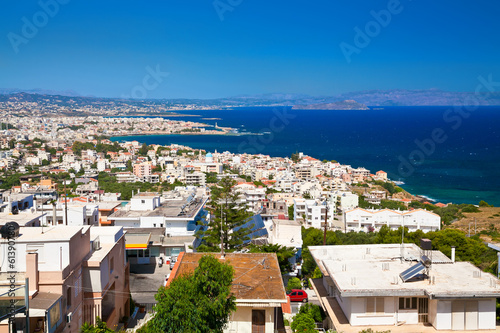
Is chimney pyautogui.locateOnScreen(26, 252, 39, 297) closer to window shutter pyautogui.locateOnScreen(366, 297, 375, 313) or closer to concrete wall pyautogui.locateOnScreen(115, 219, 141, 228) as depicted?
window shutter pyautogui.locateOnScreen(366, 297, 375, 313)

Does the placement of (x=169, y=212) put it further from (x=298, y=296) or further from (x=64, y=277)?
(x=64, y=277)

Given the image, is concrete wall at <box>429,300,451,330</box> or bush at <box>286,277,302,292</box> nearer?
concrete wall at <box>429,300,451,330</box>

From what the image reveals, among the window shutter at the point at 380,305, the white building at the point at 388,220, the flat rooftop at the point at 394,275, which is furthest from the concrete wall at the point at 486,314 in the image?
the white building at the point at 388,220

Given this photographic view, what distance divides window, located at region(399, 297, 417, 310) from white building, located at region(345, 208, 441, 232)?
2007 cm

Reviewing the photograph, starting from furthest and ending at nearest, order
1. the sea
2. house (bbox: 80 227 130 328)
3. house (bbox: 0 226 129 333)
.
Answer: the sea < house (bbox: 80 227 130 328) < house (bbox: 0 226 129 333)

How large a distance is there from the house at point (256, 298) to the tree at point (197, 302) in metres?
0.62

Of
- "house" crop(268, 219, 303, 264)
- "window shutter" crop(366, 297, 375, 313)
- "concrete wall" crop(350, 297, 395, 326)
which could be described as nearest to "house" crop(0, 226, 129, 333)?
"concrete wall" crop(350, 297, 395, 326)

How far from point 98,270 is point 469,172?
58.6m

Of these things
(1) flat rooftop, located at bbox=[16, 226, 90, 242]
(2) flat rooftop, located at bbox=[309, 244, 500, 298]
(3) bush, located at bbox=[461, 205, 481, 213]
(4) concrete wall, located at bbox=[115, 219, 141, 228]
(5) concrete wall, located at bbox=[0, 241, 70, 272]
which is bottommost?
(3) bush, located at bbox=[461, 205, 481, 213]

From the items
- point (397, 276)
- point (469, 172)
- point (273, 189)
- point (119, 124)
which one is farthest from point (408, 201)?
point (119, 124)

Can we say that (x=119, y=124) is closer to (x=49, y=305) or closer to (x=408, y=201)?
(x=408, y=201)

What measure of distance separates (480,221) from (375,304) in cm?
2494

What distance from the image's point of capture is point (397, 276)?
6.37 meters

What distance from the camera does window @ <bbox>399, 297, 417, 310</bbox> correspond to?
19.7ft
